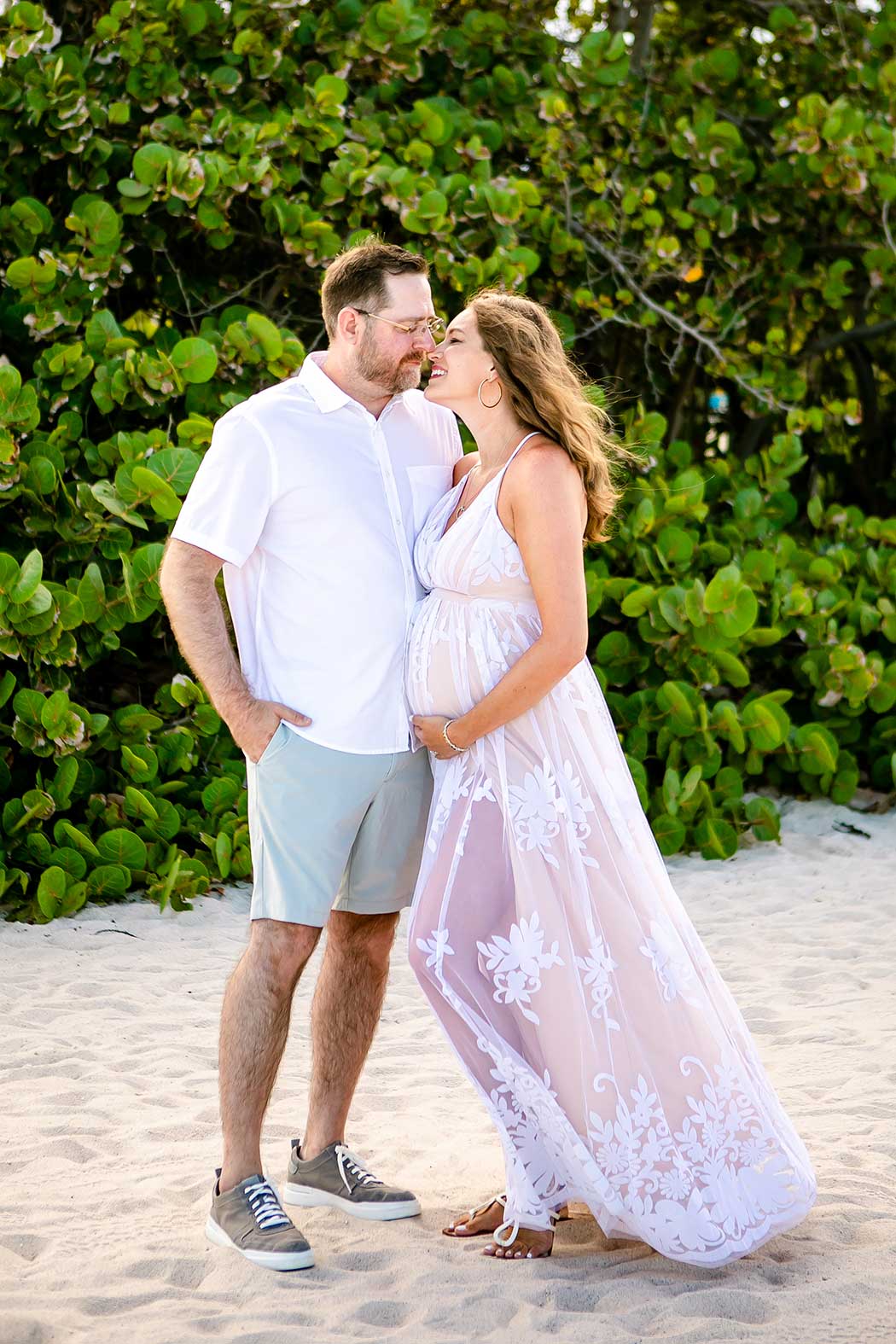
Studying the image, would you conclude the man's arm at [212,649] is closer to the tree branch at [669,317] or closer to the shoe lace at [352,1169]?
the shoe lace at [352,1169]

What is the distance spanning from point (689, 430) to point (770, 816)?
2784 mm

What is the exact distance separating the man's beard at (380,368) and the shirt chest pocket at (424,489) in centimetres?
17

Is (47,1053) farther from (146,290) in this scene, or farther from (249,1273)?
(146,290)

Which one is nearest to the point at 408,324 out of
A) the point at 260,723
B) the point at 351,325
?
the point at 351,325

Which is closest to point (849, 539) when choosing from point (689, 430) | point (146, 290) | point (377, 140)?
point (689, 430)

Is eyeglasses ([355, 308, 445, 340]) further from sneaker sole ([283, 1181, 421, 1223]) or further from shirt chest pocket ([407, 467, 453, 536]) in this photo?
sneaker sole ([283, 1181, 421, 1223])

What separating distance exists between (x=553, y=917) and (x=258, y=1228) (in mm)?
755

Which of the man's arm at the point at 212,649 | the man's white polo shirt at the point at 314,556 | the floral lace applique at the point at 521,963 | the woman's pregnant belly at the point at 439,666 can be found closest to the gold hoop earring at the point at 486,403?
the man's white polo shirt at the point at 314,556

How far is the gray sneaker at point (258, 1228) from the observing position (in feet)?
7.93

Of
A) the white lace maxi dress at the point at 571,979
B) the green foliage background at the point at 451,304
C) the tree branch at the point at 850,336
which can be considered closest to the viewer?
the white lace maxi dress at the point at 571,979

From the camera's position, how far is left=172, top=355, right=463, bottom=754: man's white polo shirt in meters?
2.53

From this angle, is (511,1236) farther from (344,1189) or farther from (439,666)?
(439,666)

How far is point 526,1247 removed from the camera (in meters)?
2.47

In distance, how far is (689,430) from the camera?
8.02 metres
